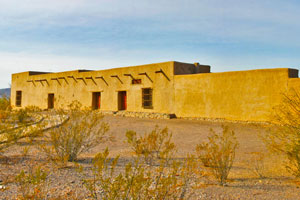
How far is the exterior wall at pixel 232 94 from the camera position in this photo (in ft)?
42.3

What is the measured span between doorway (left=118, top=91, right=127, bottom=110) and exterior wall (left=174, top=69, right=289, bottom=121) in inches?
197

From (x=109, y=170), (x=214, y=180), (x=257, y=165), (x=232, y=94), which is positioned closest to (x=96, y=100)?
(x=232, y=94)

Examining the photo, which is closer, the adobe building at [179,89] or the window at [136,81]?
the adobe building at [179,89]

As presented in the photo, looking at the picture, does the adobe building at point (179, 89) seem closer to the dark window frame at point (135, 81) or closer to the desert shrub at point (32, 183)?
the dark window frame at point (135, 81)

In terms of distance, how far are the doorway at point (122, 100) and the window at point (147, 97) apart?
220 centimetres

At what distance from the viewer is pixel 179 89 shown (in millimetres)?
16766

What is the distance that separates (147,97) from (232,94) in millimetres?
6297

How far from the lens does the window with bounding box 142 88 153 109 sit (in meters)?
18.4

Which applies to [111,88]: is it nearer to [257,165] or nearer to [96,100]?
[96,100]

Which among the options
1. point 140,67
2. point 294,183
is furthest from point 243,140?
point 140,67

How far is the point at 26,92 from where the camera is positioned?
29484mm

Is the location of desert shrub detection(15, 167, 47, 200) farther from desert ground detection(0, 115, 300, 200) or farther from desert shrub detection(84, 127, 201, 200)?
desert shrub detection(84, 127, 201, 200)

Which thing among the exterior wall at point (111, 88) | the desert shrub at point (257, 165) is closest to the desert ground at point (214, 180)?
the desert shrub at point (257, 165)

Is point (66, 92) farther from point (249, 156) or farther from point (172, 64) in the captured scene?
point (249, 156)
